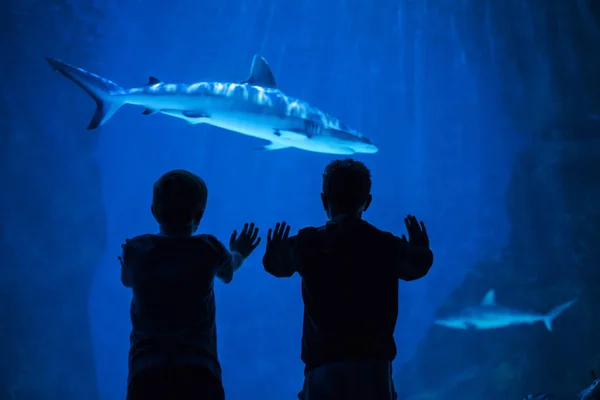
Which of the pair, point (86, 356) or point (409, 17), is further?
point (409, 17)

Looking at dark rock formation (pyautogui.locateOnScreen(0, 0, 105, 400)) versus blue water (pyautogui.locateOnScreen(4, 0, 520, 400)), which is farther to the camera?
blue water (pyautogui.locateOnScreen(4, 0, 520, 400))

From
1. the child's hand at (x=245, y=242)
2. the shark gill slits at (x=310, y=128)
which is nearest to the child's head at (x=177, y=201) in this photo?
the child's hand at (x=245, y=242)

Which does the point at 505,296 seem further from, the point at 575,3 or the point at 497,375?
the point at 575,3

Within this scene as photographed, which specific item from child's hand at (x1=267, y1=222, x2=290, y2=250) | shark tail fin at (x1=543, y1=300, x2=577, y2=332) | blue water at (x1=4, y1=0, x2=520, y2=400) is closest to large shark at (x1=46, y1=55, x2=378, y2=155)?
child's hand at (x1=267, y1=222, x2=290, y2=250)

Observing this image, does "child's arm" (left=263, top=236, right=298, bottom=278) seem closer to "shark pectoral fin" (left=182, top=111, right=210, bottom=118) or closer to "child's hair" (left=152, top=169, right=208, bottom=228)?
"child's hair" (left=152, top=169, right=208, bottom=228)

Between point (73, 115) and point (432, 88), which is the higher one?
point (432, 88)

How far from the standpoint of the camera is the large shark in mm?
5551

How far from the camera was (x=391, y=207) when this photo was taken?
30234 millimetres

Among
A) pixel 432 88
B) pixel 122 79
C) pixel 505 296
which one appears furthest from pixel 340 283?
pixel 432 88

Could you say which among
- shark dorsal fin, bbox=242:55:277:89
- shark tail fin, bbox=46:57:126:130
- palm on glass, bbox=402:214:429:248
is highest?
shark dorsal fin, bbox=242:55:277:89

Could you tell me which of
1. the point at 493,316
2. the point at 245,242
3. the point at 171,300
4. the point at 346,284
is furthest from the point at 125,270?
the point at 493,316

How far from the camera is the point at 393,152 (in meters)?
41.3

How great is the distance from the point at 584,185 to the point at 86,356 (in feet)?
52.2

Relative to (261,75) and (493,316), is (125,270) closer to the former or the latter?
(261,75)
